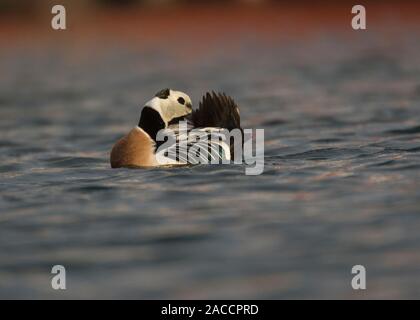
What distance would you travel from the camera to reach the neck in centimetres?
1034

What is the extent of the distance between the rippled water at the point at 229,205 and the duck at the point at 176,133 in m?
0.20

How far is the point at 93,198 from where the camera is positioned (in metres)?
8.98

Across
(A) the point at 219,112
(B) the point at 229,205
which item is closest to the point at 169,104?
(A) the point at 219,112

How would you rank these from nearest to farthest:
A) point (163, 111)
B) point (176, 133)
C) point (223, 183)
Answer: point (223, 183) < point (176, 133) < point (163, 111)

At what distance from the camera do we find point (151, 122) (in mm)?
10352

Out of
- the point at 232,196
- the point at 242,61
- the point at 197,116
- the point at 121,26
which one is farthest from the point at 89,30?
the point at 232,196

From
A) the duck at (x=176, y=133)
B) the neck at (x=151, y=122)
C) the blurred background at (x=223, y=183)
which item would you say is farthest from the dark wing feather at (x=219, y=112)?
the blurred background at (x=223, y=183)

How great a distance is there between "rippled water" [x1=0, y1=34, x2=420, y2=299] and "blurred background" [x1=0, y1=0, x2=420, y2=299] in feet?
0.07

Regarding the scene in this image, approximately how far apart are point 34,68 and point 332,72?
7173mm

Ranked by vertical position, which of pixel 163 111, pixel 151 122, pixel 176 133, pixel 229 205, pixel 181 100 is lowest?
pixel 229 205

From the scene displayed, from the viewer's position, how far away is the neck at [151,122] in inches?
407

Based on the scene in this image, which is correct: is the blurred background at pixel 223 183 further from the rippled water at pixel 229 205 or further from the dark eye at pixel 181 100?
the dark eye at pixel 181 100

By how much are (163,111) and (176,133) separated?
310mm

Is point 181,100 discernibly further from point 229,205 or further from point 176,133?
point 229,205
